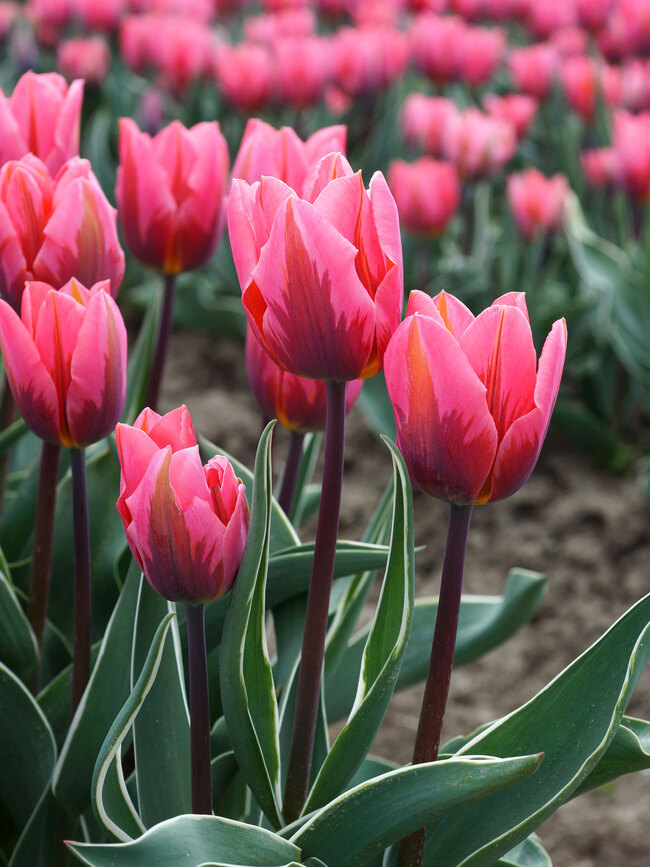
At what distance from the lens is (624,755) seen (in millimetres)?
727

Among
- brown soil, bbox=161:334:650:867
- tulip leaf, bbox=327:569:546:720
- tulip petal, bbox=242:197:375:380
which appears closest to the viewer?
tulip petal, bbox=242:197:375:380

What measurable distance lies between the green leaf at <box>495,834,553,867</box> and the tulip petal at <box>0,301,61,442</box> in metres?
0.49

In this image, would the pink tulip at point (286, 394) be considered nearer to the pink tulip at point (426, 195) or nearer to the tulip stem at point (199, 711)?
the tulip stem at point (199, 711)

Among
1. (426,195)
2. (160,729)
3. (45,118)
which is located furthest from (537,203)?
(160,729)

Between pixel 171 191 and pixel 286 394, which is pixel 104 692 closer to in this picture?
pixel 286 394

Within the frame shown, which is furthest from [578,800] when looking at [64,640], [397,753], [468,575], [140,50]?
[140,50]

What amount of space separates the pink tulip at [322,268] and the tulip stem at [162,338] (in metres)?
0.39

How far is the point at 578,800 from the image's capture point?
5.21 ft

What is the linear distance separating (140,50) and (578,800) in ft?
7.60

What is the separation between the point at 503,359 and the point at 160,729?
0.38 m

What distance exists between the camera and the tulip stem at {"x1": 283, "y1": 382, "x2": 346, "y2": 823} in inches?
25.5

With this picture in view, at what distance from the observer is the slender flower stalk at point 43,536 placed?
0.84 metres

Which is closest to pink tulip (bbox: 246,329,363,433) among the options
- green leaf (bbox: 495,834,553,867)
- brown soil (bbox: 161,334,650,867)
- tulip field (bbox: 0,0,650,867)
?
tulip field (bbox: 0,0,650,867)

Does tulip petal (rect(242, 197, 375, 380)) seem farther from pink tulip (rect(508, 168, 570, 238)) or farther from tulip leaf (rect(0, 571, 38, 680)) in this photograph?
pink tulip (rect(508, 168, 570, 238))
